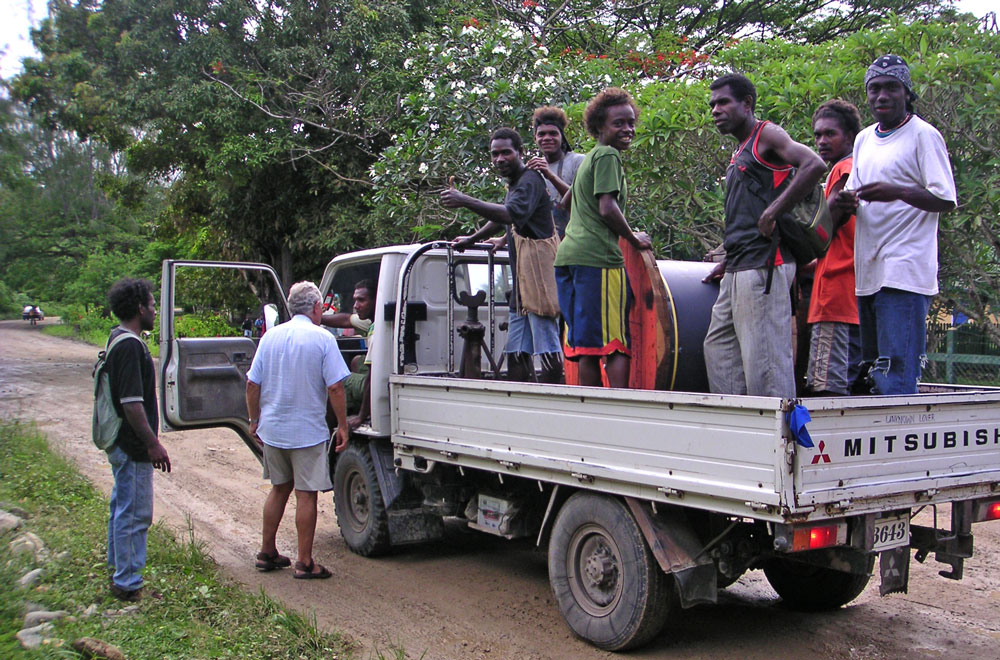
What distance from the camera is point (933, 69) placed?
680 centimetres

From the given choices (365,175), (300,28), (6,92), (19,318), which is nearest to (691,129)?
(6,92)

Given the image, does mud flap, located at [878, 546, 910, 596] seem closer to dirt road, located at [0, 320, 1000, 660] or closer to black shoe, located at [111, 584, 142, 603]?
dirt road, located at [0, 320, 1000, 660]

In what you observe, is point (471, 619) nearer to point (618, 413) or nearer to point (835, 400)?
point (618, 413)

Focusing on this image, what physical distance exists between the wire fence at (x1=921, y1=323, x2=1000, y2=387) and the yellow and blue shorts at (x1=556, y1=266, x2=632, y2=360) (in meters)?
6.88

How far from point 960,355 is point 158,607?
9138 millimetres

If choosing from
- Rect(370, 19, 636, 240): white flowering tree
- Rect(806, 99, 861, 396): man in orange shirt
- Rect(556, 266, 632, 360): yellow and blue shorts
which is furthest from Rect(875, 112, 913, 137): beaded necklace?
Rect(370, 19, 636, 240): white flowering tree

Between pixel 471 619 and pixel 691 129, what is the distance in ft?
15.3

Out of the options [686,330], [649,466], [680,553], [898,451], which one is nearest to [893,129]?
[686,330]

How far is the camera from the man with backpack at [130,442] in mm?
4887

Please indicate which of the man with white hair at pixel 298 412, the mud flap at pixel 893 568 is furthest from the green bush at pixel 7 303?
the mud flap at pixel 893 568

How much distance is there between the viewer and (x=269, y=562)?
5828 millimetres

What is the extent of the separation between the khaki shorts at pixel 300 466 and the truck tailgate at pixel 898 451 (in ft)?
11.1

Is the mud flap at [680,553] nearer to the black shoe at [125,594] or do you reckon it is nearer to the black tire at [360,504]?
the black tire at [360,504]

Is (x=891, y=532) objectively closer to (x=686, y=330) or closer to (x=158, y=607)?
(x=686, y=330)
